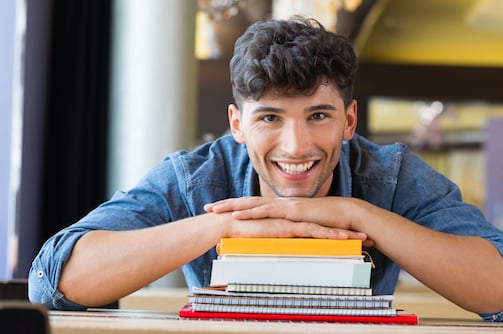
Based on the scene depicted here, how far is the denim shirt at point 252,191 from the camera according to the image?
173cm

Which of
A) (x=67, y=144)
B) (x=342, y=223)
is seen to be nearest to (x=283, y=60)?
(x=342, y=223)

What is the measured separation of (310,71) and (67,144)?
3.09 metres

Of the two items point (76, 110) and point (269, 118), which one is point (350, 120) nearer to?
point (269, 118)

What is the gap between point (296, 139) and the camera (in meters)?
1.59

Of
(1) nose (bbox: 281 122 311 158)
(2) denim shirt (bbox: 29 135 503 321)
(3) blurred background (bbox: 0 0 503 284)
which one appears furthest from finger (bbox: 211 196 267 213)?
(3) blurred background (bbox: 0 0 503 284)

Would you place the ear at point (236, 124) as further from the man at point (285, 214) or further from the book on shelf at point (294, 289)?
the book on shelf at point (294, 289)

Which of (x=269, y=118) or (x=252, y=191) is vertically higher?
(x=269, y=118)

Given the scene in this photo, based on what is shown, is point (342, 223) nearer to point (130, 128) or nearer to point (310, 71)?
point (310, 71)

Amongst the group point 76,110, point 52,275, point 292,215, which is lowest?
point 52,275

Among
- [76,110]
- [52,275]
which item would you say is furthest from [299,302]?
[76,110]

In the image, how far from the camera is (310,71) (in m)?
1.57

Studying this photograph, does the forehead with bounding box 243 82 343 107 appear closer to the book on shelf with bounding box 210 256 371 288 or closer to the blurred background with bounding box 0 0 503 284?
the book on shelf with bounding box 210 256 371 288

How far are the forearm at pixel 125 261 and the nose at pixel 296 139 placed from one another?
0.21 meters

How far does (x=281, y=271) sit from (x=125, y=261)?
1.11 feet
